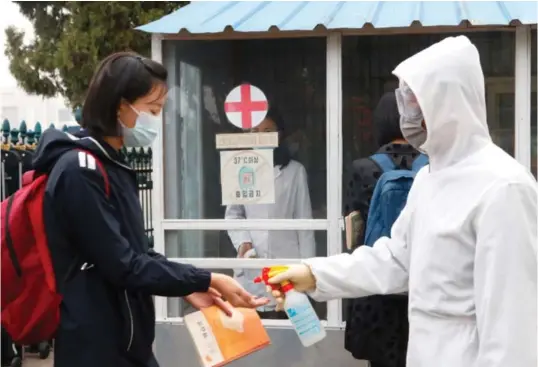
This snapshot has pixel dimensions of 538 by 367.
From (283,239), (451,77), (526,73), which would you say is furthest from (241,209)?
(451,77)

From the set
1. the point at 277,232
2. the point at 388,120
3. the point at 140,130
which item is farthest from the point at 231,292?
the point at 277,232

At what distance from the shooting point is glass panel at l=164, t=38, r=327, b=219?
503 cm

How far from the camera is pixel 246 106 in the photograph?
16.5 feet

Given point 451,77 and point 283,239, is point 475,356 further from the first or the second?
point 283,239

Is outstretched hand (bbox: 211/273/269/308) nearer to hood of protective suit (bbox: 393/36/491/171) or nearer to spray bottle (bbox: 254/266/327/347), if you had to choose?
spray bottle (bbox: 254/266/327/347)

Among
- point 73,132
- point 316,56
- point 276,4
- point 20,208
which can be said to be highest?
point 276,4

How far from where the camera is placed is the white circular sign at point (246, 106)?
500 centimetres

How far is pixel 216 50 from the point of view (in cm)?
509

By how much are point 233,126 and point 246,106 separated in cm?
16

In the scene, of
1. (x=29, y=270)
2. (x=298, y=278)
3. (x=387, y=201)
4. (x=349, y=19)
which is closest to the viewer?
(x=29, y=270)

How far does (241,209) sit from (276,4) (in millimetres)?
1428

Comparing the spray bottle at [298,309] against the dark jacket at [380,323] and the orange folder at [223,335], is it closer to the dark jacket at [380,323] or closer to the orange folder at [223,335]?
the orange folder at [223,335]

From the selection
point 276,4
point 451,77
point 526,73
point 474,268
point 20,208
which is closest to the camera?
point 474,268

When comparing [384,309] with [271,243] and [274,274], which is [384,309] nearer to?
[274,274]
